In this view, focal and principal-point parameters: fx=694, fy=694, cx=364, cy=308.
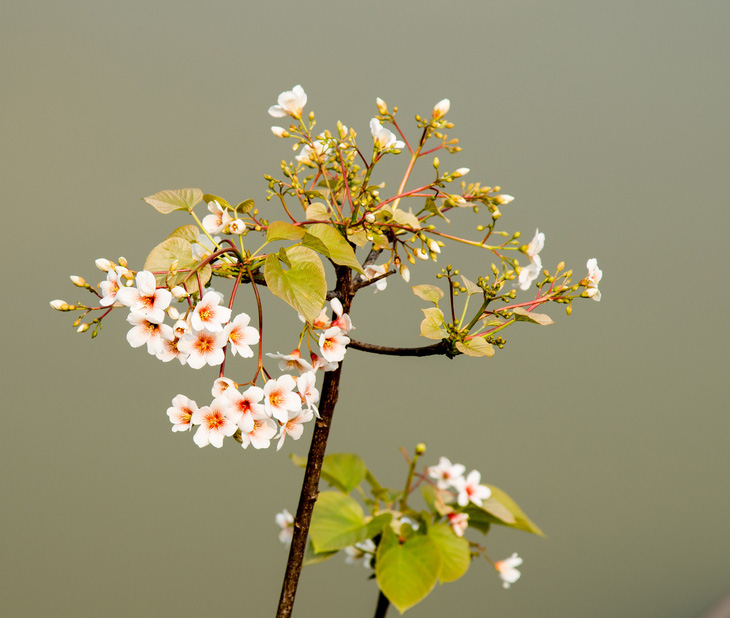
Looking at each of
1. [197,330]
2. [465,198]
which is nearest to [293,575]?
[197,330]

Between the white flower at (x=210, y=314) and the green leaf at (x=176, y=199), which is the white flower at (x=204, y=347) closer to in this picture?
the white flower at (x=210, y=314)

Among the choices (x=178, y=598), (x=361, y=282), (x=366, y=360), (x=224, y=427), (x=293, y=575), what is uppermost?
(x=366, y=360)

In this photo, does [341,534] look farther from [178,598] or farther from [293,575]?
[178,598]

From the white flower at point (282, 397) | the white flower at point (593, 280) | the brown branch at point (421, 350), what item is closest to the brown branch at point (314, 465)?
the brown branch at point (421, 350)

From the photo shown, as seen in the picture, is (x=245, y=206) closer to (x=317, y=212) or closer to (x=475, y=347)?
(x=317, y=212)

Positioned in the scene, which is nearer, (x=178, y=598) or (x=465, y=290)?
(x=465, y=290)

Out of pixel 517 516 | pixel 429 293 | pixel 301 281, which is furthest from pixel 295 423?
pixel 517 516
